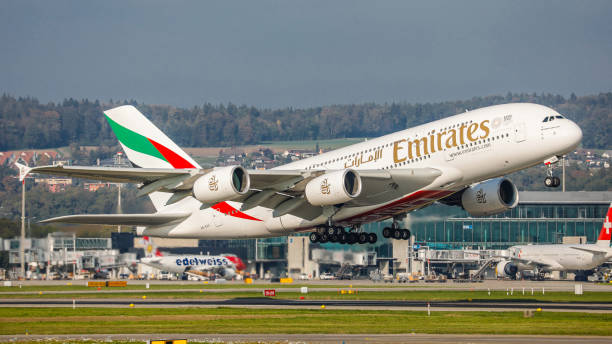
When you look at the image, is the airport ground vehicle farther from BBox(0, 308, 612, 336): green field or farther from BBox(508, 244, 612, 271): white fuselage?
BBox(0, 308, 612, 336): green field

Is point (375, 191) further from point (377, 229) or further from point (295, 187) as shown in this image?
point (377, 229)

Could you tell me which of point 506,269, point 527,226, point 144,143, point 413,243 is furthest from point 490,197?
point 527,226

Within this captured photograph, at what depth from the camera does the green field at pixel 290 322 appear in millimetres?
38781

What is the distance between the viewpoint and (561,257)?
301 ft

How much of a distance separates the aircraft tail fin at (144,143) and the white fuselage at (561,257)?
2030 inches

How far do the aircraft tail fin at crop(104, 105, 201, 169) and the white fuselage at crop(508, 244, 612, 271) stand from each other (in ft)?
169

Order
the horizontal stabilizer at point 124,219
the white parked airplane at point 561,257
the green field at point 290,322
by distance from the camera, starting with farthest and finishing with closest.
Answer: the white parked airplane at point 561,257, the horizontal stabilizer at point 124,219, the green field at point 290,322

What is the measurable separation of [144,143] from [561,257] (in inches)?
2121

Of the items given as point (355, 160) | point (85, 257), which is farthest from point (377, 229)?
point (355, 160)

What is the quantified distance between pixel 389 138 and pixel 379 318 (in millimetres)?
9898

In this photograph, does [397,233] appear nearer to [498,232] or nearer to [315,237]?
[315,237]

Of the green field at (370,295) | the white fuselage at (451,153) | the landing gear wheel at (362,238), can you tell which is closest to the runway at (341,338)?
the white fuselage at (451,153)

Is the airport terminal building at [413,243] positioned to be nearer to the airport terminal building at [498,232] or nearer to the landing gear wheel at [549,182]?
the airport terminal building at [498,232]

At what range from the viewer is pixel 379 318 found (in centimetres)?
4406
